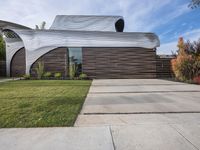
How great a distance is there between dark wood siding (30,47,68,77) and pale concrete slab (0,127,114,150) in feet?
42.6

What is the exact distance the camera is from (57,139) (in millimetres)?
2602

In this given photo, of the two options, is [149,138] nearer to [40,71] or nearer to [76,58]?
[40,71]

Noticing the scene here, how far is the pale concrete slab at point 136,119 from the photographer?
11.0 ft

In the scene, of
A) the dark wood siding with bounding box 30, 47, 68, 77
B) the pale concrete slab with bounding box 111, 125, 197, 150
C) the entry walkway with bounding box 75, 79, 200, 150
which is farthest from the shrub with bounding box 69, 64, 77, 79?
the pale concrete slab with bounding box 111, 125, 197, 150

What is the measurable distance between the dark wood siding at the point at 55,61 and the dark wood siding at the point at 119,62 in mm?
1744

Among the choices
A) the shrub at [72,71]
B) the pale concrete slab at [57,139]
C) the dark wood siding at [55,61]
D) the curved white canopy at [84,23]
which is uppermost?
the curved white canopy at [84,23]

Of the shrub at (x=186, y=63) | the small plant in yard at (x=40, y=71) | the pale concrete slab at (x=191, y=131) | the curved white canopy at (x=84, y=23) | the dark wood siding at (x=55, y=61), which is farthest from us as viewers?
the curved white canopy at (x=84, y=23)

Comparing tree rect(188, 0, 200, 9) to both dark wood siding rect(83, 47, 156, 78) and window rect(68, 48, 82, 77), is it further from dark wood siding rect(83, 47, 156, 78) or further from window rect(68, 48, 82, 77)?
window rect(68, 48, 82, 77)

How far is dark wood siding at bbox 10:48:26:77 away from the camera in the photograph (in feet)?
53.5

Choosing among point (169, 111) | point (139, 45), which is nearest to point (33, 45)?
point (139, 45)

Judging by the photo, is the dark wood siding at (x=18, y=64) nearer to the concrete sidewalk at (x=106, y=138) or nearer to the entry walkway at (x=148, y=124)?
the entry walkway at (x=148, y=124)

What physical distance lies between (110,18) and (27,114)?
18431mm

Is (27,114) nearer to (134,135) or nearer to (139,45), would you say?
(134,135)

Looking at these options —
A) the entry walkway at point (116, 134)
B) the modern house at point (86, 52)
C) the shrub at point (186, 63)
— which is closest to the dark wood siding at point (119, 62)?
the modern house at point (86, 52)
